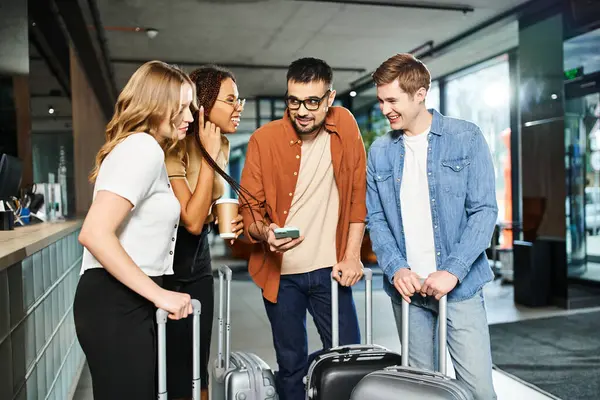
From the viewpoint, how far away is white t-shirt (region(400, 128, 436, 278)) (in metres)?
1.95

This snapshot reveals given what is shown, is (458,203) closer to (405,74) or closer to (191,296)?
(405,74)

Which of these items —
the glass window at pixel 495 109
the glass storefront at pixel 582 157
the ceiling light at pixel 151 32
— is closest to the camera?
the glass storefront at pixel 582 157

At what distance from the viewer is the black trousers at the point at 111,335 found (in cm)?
146

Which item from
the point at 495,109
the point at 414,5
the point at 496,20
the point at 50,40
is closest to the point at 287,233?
the point at 50,40

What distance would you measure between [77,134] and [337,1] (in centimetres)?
384

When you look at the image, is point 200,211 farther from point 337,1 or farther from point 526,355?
point 337,1

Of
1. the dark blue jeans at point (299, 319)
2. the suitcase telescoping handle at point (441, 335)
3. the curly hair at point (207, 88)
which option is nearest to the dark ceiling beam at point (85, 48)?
the curly hair at point (207, 88)

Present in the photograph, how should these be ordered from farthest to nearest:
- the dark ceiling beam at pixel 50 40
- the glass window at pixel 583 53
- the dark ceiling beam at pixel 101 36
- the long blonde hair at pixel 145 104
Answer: the dark ceiling beam at pixel 101 36, the glass window at pixel 583 53, the dark ceiling beam at pixel 50 40, the long blonde hair at pixel 145 104

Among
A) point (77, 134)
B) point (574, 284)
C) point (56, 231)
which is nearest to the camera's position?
point (56, 231)

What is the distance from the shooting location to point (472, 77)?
31.8 ft

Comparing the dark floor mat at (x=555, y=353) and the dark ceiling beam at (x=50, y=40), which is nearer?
the dark floor mat at (x=555, y=353)

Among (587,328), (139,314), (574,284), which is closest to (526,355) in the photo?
(587,328)

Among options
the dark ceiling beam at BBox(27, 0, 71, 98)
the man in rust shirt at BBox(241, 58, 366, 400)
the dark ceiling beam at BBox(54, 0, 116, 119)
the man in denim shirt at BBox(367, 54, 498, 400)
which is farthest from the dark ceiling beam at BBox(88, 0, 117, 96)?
the man in denim shirt at BBox(367, 54, 498, 400)

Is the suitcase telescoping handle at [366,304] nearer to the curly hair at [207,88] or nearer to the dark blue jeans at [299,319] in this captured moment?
the dark blue jeans at [299,319]
